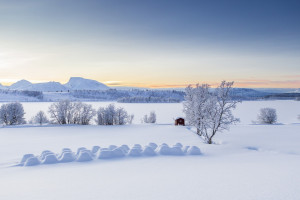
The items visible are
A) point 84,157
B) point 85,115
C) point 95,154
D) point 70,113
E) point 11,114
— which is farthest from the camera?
point 85,115

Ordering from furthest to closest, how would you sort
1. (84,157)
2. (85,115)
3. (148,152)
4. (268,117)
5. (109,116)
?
(109,116), (268,117), (85,115), (148,152), (84,157)

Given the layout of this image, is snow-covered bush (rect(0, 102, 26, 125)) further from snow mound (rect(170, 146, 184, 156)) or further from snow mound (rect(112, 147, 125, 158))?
snow mound (rect(170, 146, 184, 156))

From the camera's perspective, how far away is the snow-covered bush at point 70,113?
64688 mm

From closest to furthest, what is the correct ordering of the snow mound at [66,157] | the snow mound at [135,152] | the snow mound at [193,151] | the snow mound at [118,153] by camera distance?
the snow mound at [66,157] → the snow mound at [118,153] → the snow mound at [135,152] → the snow mound at [193,151]

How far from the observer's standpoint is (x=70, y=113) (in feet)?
216

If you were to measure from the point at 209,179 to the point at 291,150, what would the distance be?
17212 mm

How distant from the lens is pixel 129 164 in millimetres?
15211

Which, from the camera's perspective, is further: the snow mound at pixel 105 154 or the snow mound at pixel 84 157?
the snow mound at pixel 105 154

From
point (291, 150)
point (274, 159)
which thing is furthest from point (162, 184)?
point (291, 150)

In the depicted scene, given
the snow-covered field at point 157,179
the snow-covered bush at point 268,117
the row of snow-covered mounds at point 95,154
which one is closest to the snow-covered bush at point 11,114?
the snow-covered field at point 157,179

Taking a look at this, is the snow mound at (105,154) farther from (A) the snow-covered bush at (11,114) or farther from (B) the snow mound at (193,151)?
(A) the snow-covered bush at (11,114)

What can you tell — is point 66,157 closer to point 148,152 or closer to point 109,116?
point 148,152

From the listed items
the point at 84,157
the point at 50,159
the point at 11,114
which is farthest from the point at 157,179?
the point at 11,114

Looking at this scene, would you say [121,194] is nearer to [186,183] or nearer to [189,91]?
[186,183]
